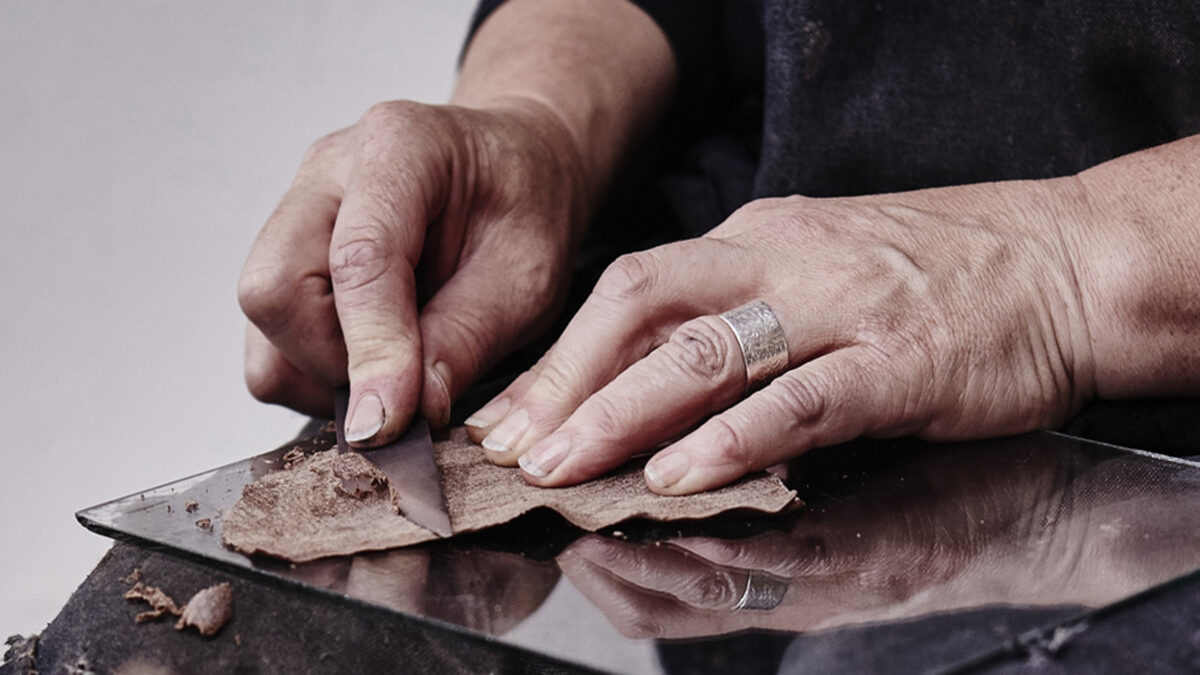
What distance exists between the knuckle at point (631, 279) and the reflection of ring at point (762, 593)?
312mm

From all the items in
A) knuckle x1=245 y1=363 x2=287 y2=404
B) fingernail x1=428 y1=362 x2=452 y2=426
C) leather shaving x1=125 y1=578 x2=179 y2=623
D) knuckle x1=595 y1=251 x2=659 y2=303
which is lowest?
knuckle x1=245 y1=363 x2=287 y2=404

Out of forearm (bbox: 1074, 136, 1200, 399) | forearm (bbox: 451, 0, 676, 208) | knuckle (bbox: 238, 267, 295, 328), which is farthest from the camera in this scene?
forearm (bbox: 451, 0, 676, 208)

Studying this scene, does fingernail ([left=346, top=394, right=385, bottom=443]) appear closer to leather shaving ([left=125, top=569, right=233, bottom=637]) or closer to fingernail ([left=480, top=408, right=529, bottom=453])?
fingernail ([left=480, top=408, right=529, bottom=453])

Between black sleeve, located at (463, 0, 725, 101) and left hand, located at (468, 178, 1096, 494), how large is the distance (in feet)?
2.32

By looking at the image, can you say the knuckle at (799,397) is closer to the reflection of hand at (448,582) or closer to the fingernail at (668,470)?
the fingernail at (668,470)

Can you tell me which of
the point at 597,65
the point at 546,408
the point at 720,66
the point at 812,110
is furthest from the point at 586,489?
the point at 720,66

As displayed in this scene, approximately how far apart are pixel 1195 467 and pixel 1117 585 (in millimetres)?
249

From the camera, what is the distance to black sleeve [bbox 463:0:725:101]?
63.2 inches

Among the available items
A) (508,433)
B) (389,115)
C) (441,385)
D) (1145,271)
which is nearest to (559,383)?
(508,433)

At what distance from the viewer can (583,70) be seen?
1478 mm

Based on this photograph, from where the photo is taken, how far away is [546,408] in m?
0.86

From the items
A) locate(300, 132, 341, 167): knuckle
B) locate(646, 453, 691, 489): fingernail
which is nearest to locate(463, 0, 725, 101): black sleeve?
locate(300, 132, 341, 167): knuckle

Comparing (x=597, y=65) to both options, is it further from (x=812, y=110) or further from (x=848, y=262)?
(x=848, y=262)

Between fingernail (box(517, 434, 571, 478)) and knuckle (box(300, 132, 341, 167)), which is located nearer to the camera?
fingernail (box(517, 434, 571, 478))
